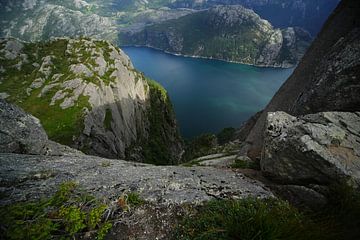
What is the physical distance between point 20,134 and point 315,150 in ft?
66.5

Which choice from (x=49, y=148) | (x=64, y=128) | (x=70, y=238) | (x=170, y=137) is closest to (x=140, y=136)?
(x=170, y=137)

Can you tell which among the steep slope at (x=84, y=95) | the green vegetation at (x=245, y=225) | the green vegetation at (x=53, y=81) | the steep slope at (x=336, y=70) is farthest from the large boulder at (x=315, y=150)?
the green vegetation at (x=53, y=81)

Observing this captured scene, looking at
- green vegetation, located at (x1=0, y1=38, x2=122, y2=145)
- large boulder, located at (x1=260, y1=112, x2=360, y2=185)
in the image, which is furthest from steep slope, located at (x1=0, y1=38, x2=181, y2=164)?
large boulder, located at (x1=260, y1=112, x2=360, y2=185)

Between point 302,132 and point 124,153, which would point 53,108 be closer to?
point 124,153

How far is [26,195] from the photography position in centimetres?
1061

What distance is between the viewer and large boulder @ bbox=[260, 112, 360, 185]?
38.3 feet

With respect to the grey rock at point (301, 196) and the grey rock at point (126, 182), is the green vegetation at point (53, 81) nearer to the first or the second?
the grey rock at point (126, 182)

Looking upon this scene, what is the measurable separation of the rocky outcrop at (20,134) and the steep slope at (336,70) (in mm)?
17175

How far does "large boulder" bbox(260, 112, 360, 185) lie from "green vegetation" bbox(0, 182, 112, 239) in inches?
353

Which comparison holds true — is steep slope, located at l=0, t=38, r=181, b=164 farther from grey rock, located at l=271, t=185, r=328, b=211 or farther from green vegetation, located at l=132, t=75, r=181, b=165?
grey rock, located at l=271, t=185, r=328, b=211

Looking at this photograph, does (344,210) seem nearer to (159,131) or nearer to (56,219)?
(56,219)

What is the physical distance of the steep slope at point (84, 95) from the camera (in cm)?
6356

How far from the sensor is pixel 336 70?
18.2 meters

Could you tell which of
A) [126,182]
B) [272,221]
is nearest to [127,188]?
[126,182]
